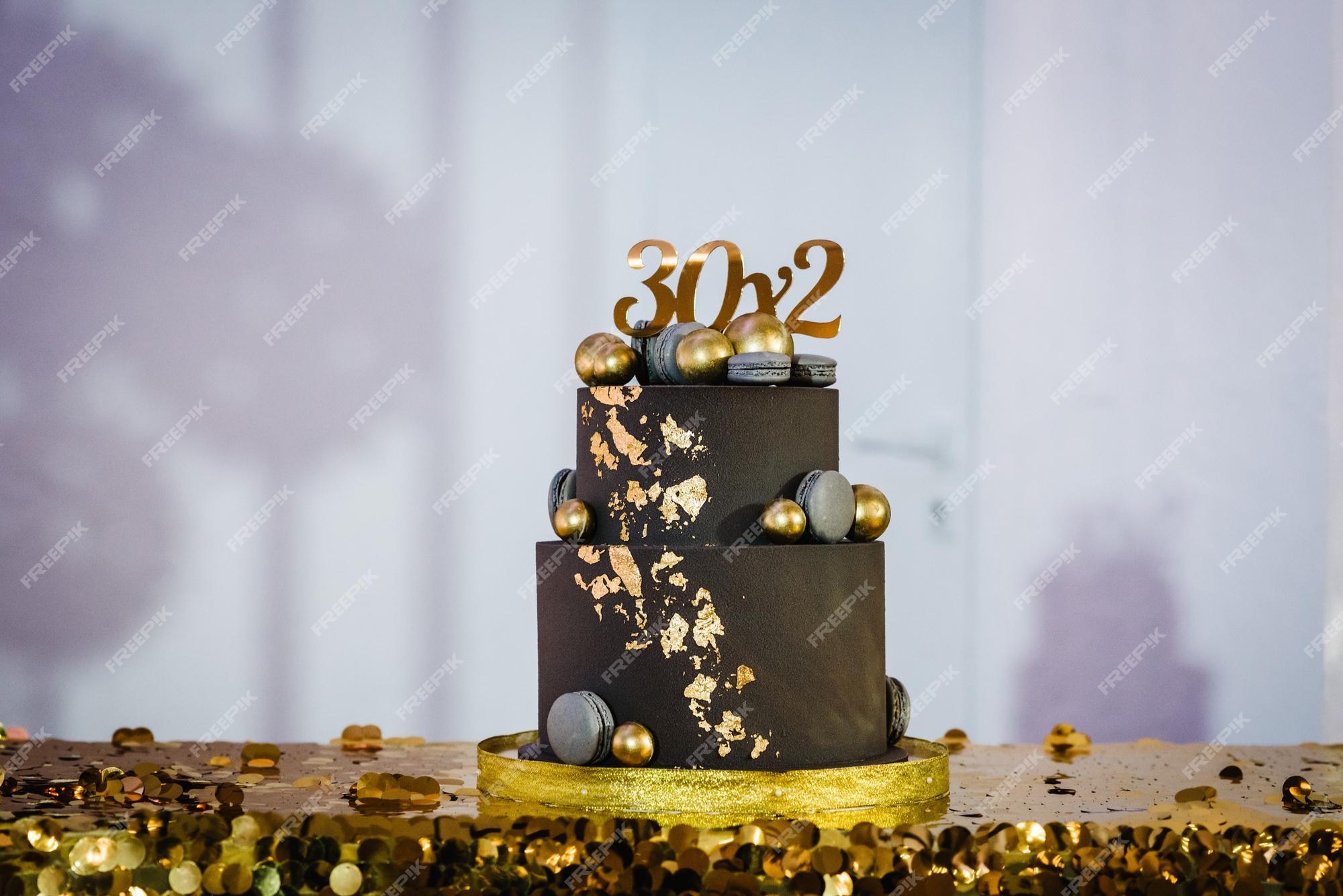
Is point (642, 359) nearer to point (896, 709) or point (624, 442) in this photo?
point (624, 442)

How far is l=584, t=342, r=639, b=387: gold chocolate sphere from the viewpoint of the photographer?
1545 mm

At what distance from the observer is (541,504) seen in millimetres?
3082

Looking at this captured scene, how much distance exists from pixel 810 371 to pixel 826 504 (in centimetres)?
15

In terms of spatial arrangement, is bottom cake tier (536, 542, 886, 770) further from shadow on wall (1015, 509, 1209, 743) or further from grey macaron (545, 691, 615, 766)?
shadow on wall (1015, 509, 1209, 743)

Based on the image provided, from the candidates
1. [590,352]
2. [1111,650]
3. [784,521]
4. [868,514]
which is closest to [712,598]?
[784,521]

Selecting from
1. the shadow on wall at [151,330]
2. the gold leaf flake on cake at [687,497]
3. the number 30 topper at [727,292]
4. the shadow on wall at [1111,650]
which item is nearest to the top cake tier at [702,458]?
the gold leaf flake on cake at [687,497]

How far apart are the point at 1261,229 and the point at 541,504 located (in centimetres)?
165

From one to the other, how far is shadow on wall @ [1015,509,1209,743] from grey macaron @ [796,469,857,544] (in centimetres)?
177

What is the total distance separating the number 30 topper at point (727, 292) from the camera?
1585 mm

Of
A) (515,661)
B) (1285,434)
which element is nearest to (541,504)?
(515,661)

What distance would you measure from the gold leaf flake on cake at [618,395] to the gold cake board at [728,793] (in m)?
0.38

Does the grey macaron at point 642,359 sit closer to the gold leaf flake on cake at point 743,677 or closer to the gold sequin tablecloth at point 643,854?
the gold leaf flake on cake at point 743,677

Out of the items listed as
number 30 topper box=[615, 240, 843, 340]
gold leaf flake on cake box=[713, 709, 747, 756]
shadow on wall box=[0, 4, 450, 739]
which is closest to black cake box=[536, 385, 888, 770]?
gold leaf flake on cake box=[713, 709, 747, 756]

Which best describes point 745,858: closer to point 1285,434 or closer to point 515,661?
point 515,661
